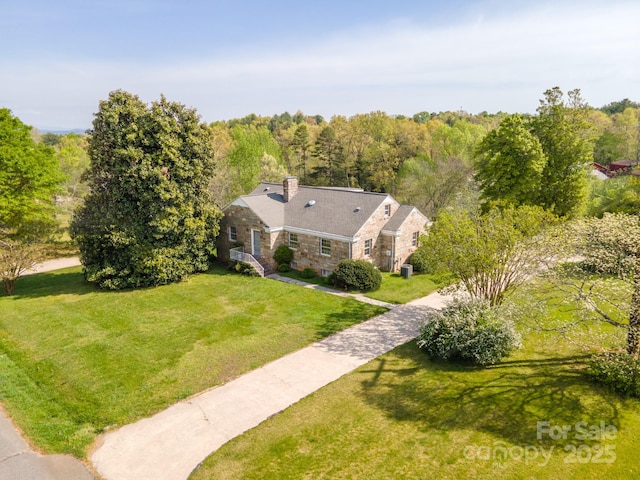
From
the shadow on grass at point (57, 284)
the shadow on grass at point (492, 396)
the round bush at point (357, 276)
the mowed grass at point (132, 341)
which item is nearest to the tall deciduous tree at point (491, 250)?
the shadow on grass at point (492, 396)

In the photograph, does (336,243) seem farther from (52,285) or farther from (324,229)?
(52,285)

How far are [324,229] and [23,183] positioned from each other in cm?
2448

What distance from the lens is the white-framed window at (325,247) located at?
26984mm

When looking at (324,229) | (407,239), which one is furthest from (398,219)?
(324,229)

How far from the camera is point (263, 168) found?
159 ft

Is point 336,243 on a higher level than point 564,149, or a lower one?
lower

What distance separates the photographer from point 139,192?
2392 cm

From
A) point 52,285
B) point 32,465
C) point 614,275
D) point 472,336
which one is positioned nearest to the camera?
point 32,465

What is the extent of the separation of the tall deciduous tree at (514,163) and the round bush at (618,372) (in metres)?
17.9

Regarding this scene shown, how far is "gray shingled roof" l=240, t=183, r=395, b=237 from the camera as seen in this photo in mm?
26984

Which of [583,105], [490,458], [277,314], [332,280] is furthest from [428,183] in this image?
[490,458]

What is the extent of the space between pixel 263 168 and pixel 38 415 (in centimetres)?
3857

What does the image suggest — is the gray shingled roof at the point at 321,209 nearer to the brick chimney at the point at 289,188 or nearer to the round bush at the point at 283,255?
the brick chimney at the point at 289,188

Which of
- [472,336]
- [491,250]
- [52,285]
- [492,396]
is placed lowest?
[492,396]
